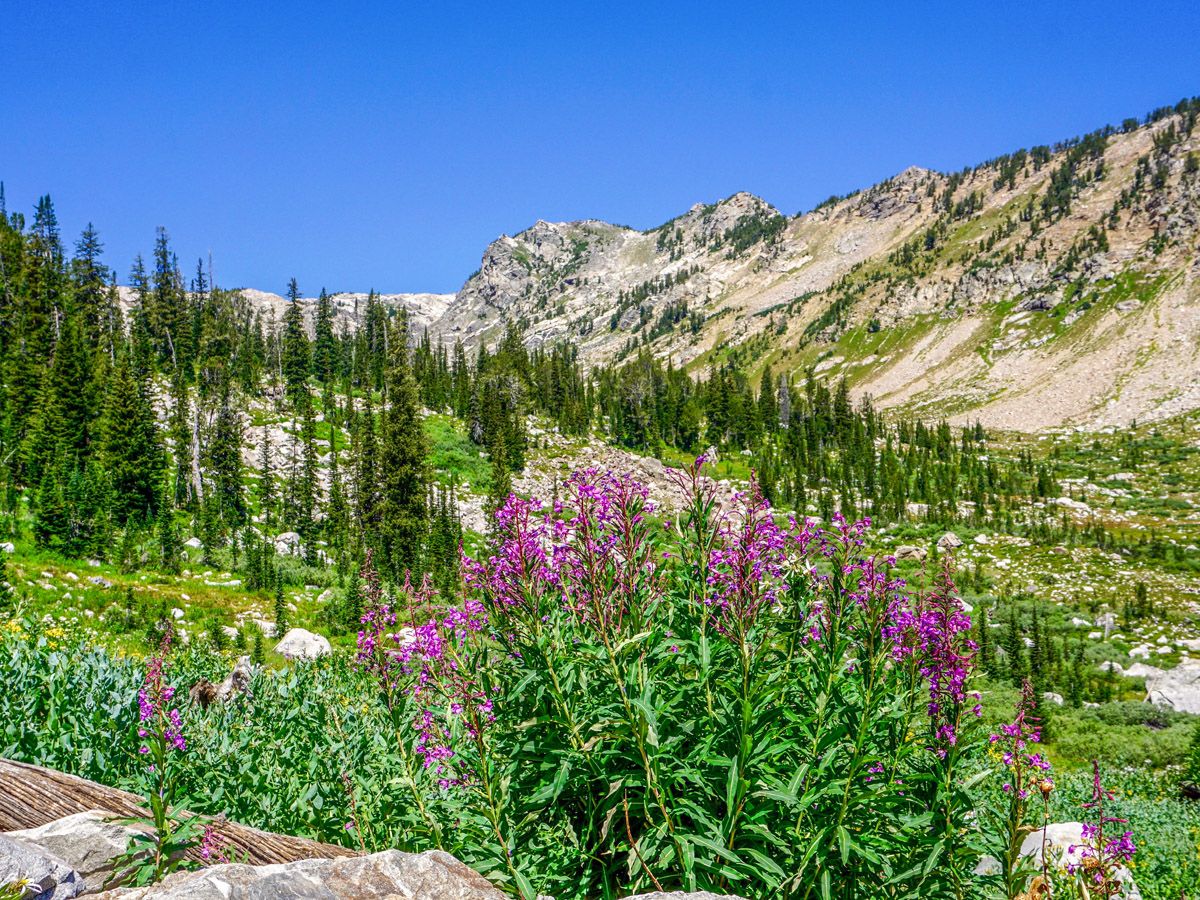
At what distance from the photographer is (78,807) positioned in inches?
189

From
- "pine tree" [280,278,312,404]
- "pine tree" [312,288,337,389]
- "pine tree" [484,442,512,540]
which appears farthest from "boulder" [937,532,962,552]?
"pine tree" [312,288,337,389]

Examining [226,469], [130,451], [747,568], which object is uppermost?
[130,451]

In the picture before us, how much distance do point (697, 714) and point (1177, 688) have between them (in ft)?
147

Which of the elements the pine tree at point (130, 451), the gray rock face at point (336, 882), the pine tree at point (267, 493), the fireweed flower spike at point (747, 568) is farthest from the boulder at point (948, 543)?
the pine tree at point (267, 493)

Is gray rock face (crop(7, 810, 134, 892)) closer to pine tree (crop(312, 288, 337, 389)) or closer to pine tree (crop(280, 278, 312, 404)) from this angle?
pine tree (crop(280, 278, 312, 404))

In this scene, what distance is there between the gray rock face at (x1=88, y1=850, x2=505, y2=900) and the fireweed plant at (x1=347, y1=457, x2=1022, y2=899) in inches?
20.9

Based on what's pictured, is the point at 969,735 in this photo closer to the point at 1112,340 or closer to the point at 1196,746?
the point at 1196,746

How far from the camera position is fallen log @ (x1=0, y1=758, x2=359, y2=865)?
458 cm

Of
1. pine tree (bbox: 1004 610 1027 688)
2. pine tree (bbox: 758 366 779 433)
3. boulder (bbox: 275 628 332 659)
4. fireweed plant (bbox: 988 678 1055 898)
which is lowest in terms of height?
pine tree (bbox: 1004 610 1027 688)

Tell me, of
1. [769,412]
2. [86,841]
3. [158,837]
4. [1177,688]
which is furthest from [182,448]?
[769,412]

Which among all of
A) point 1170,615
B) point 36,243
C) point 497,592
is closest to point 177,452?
point 36,243

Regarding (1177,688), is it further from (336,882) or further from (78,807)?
(78,807)

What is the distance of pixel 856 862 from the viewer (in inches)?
186

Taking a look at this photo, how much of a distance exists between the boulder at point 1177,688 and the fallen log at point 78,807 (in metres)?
42.7
